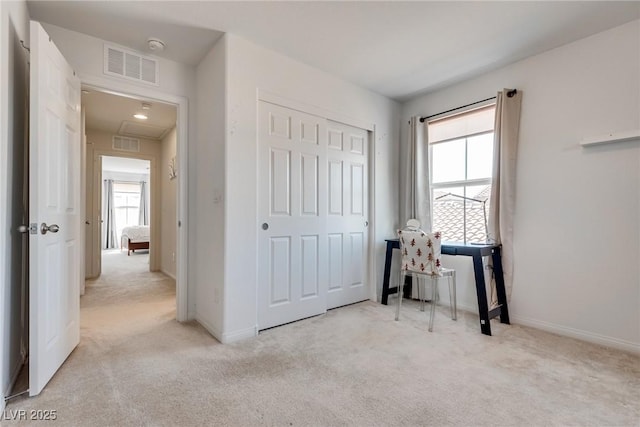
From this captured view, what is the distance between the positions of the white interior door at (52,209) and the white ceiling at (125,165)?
18.4 ft

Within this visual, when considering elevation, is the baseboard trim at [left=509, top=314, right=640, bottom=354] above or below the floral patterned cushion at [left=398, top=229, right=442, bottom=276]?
below

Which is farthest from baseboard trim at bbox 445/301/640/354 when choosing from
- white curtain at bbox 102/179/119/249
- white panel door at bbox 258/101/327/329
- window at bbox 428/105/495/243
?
white curtain at bbox 102/179/119/249

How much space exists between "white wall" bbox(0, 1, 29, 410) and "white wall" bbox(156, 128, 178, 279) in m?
2.77

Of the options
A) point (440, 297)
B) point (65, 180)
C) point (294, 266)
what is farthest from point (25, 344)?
point (440, 297)

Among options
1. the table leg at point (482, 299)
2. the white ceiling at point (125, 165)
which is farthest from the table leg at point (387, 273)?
the white ceiling at point (125, 165)

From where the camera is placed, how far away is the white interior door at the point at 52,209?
163 cm

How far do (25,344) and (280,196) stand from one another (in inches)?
80.6

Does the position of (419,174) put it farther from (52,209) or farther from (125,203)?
(125,203)

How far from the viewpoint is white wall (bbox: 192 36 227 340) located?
95.2 inches

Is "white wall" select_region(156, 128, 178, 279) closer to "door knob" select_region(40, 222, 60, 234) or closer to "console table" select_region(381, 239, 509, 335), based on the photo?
"door knob" select_region(40, 222, 60, 234)

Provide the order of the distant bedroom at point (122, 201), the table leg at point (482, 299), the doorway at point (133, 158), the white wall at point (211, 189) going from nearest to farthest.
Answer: the white wall at point (211, 189), the table leg at point (482, 299), the doorway at point (133, 158), the distant bedroom at point (122, 201)

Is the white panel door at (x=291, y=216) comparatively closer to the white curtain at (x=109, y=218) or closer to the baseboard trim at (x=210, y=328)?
the baseboard trim at (x=210, y=328)

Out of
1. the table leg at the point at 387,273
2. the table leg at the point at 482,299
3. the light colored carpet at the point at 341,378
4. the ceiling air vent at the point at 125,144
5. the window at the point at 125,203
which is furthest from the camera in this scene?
the window at the point at 125,203

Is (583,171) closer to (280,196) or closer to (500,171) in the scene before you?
(500,171)
